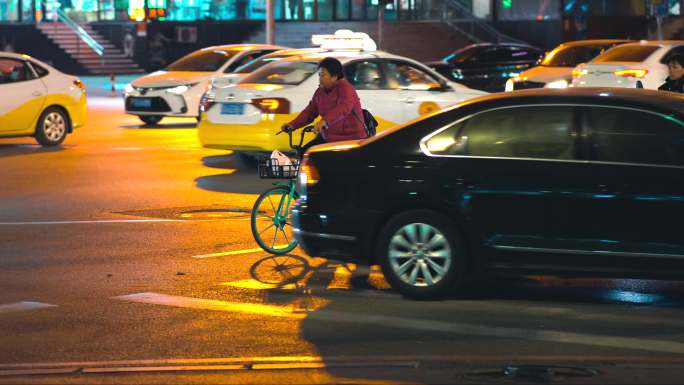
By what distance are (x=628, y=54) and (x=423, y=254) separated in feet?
54.3

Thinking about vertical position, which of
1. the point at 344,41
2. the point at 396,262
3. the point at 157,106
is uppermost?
the point at 344,41

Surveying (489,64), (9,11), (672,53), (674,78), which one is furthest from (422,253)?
(9,11)

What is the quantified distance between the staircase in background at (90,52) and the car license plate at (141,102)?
94.9 ft

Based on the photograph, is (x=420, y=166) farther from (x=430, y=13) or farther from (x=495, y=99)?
(x=430, y=13)

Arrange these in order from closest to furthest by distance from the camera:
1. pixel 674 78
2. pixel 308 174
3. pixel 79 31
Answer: pixel 308 174 < pixel 674 78 < pixel 79 31

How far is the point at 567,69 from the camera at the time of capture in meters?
27.5

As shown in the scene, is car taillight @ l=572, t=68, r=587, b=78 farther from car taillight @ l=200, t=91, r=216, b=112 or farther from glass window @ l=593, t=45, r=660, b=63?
car taillight @ l=200, t=91, r=216, b=112

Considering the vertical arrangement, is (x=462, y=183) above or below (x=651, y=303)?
above

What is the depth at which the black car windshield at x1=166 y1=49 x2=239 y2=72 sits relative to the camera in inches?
1042

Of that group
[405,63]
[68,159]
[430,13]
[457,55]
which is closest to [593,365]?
[405,63]

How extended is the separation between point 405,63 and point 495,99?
8.86m

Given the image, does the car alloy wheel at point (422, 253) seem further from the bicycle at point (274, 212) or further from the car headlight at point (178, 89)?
the car headlight at point (178, 89)

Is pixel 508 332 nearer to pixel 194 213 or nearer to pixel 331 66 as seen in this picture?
pixel 331 66

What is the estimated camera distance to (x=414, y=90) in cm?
1806
